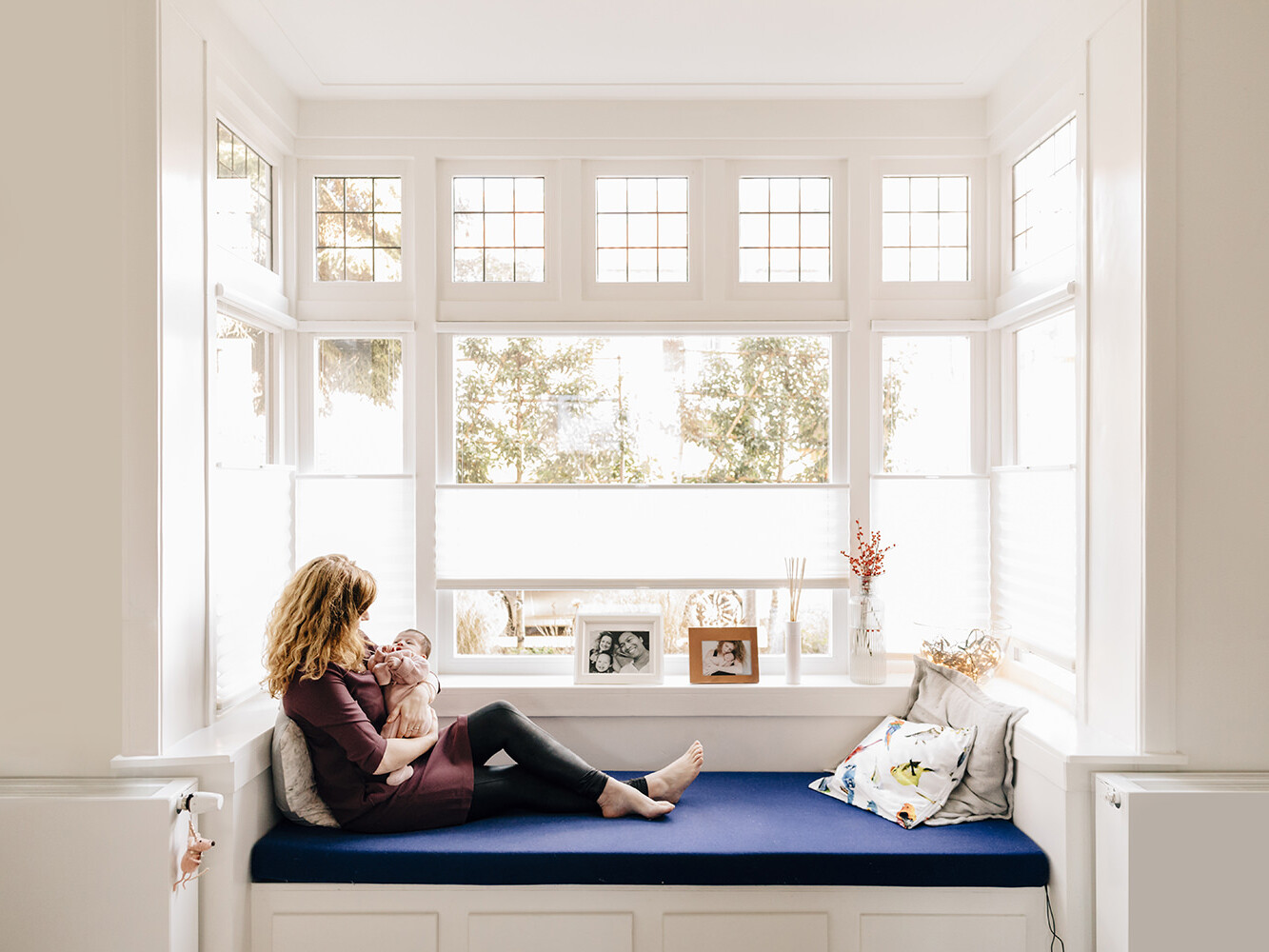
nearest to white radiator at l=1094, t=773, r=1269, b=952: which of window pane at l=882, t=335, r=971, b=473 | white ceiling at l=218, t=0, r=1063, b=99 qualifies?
window pane at l=882, t=335, r=971, b=473

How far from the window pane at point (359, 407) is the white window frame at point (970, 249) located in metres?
1.82

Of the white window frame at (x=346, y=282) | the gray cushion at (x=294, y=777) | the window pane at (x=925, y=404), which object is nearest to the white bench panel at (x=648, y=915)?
the gray cushion at (x=294, y=777)

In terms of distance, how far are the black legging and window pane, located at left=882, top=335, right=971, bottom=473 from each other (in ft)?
5.07

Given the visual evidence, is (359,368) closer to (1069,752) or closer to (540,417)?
(540,417)

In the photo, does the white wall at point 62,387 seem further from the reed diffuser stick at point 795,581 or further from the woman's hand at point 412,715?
the reed diffuser stick at point 795,581

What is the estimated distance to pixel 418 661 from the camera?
2555 mm

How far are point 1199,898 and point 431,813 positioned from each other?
6.38 ft

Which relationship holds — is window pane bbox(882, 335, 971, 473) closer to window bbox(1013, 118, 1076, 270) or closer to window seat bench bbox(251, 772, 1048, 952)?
window bbox(1013, 118, 1076, 270)

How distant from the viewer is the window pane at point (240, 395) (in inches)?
98.9

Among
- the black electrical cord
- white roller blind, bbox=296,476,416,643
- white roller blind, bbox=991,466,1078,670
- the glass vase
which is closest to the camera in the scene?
the black electrical cord

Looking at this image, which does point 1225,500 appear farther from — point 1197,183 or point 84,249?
point 84,249

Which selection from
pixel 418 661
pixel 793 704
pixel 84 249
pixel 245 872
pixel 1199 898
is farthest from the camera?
pixel 793 704

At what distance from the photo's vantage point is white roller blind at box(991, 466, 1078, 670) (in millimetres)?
2492

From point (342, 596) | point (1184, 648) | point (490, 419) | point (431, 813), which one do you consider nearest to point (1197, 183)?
point (1184, 648)
